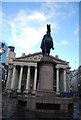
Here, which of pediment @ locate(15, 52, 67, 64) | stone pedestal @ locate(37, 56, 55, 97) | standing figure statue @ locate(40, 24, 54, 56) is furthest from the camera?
pediment @ locate(15, 52, 67, 64)

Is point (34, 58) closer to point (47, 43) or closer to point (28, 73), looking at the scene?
point (28, 73)

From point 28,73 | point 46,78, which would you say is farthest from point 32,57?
point 46,78

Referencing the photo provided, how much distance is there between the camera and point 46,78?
15.7 meters

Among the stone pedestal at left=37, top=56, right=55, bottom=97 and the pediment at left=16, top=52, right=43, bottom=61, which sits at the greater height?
the pediment at left=16, top=52, right=43, bottom=61

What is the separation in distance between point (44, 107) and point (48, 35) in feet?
25.6

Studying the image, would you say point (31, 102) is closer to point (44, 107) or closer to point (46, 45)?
point (44, 107)

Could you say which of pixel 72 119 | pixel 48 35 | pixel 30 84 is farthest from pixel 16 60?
pixel 72 119

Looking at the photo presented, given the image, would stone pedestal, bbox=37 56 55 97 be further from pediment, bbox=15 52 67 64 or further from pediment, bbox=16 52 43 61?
pediment, bbox=16 52 43 61

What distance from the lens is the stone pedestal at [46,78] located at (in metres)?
15.2

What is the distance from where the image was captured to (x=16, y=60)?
3086 inches

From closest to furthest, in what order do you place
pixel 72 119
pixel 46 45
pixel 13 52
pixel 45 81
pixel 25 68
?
pixel 72 119, pixel 45 81, pixel 46 45, pixel 25 68, pixel 13 52

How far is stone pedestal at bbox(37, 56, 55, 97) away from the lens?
1525 centimetres

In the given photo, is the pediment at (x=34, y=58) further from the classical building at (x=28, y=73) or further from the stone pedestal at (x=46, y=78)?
the stone pedestal at (x=46, y=78)

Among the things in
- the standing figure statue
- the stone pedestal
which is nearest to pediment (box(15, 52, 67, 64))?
the standing figure statue
